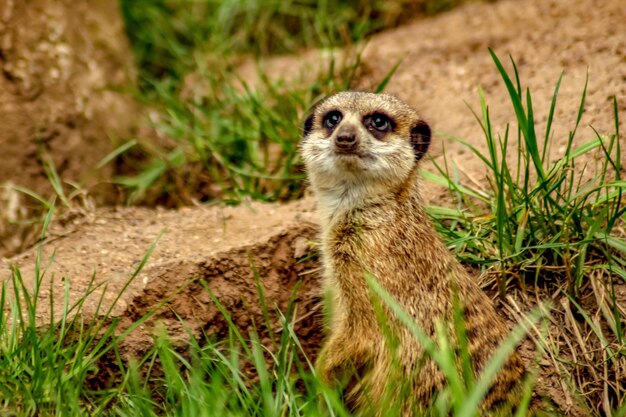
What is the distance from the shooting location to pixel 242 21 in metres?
6.04

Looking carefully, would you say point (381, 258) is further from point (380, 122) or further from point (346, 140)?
point (380, 122)

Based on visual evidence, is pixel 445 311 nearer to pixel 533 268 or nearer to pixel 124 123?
pixel 533 268

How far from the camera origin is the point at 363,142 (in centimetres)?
345

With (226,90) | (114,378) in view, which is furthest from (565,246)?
(226,90)

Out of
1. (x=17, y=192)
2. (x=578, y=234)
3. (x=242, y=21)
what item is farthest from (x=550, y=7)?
(x=17, y=192)

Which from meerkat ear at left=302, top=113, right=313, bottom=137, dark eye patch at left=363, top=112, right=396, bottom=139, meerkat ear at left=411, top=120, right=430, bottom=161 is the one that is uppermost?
dark eye patch at left=363, top=112, right=396, bottom=139

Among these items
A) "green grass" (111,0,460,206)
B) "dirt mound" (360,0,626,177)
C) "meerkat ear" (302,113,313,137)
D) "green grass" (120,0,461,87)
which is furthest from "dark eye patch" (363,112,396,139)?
"green grass" (120,0,461,87)

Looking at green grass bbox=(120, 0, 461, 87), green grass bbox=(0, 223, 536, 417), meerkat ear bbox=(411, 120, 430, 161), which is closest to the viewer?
green grass bbox=(0, 223, 536, 417)

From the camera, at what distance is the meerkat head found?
3449 mm

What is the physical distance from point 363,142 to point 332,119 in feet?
0.96

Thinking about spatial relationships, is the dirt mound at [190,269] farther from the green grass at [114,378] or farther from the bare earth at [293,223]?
the green grass at [114,378]

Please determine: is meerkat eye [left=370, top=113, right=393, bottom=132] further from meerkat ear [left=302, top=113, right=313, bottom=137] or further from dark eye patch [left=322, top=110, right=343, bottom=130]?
meerkat ear [left=302, top=113, right=313, bottom=137]

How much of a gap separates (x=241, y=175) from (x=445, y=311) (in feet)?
5.76

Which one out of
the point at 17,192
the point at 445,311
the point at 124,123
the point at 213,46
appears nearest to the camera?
the point at 445,311
